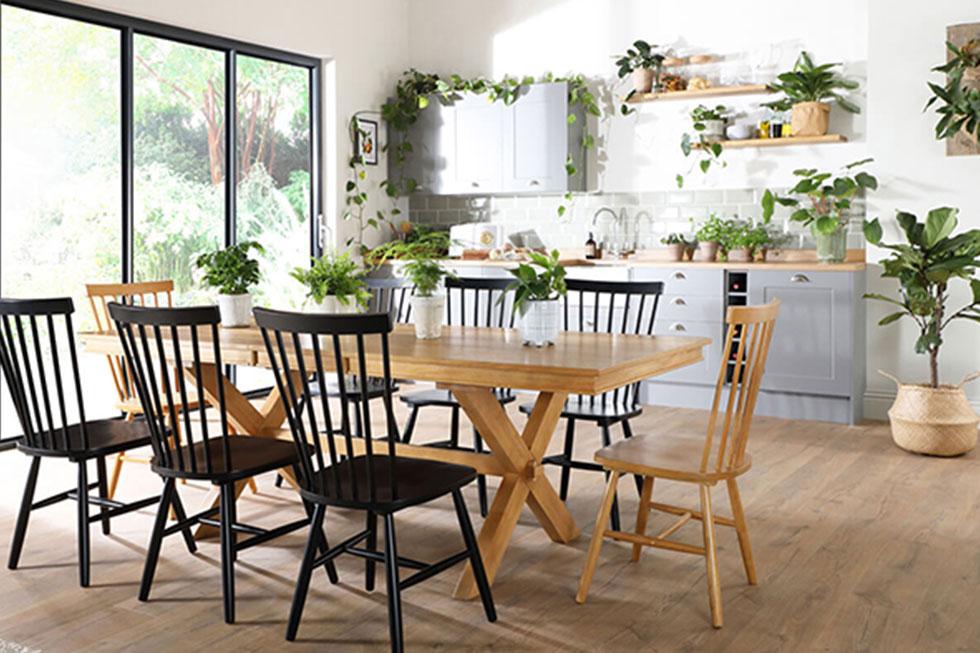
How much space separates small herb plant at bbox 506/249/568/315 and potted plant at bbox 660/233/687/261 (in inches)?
132

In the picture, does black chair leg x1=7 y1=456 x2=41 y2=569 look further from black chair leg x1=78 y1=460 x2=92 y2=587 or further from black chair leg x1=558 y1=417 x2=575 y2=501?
black chair leg x1=558 y1=417 x2=575 y2=501

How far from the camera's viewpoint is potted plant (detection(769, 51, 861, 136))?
20.5 feet

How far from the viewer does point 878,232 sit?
19.1 feet

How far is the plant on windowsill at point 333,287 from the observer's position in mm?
3721

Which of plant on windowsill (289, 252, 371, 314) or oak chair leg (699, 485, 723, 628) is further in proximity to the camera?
plant on windowsill (289, 252, 371, 314)

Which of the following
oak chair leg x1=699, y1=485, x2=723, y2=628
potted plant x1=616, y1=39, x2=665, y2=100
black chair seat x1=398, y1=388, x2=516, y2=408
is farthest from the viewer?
potted plant x1=616, y1=39, x2=665, y2=100

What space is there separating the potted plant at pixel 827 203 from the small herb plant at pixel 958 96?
0.48 metres

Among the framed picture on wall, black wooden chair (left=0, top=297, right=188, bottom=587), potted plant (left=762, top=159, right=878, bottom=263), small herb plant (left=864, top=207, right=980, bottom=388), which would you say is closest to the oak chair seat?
black wooden chair (left=0, top=297, right=188, bottom=587)

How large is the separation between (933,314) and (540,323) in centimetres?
289

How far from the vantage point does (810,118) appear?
6258 mm

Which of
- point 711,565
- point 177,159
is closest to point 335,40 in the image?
point 177,159

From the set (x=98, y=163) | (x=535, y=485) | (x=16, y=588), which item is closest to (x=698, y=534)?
(x=535, y=485)

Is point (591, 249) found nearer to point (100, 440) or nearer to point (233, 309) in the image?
point (233, 309)

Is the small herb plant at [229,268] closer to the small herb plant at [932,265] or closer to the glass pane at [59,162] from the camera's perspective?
the glass pane at [59,162]
